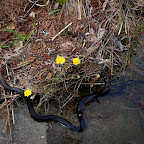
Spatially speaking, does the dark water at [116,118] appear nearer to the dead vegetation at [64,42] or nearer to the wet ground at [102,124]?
the wet ground at [102,124]

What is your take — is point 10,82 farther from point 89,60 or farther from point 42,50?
point 89,60

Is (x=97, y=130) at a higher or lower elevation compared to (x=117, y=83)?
lower

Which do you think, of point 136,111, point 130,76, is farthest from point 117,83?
point 136,111

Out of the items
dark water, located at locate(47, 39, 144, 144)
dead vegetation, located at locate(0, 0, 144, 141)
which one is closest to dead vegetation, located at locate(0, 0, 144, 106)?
dead vegetation, located at locate(0, 0, 144, 141)

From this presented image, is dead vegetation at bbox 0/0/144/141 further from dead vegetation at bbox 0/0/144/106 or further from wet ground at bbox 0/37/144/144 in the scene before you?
wet ground at bbox 0/37/144/144

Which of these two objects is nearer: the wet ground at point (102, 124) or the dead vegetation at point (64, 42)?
the wet ground at point (102, 124)

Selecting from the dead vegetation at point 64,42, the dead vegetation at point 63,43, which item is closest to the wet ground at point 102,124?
the dead vegetation at point 63,43

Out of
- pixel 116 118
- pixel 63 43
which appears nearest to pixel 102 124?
pixel 116 118
